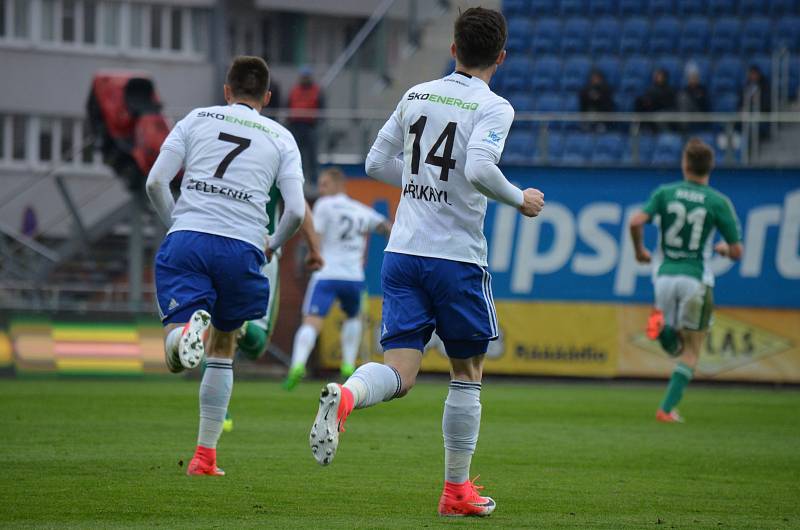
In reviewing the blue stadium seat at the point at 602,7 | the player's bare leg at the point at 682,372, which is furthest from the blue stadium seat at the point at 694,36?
the player's bare leg at the point at 682,372

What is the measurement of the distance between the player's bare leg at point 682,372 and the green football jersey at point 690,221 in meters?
0.64

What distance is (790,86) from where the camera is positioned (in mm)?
23359

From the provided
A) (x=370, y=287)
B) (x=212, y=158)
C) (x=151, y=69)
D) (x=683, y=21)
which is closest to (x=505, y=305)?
(x=370, y=287)

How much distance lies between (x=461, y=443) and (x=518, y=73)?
19504mm

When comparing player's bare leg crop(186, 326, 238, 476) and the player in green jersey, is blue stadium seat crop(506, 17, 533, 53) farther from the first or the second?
player's bare leg crop(186, 326, 238, 476)

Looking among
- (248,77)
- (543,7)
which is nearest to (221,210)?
(248,77)

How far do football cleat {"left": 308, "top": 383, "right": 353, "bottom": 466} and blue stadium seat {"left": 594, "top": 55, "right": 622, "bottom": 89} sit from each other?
1922cm

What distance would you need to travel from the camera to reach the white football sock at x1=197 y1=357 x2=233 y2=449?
8117mm

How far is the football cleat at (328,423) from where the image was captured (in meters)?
5.95

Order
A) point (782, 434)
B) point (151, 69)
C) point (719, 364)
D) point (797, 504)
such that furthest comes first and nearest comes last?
point (151, 69) → point (719, 364) → point (782, 434) → point (797, 504)

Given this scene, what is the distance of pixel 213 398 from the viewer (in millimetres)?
8219

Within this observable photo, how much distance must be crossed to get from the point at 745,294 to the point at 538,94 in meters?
7.57

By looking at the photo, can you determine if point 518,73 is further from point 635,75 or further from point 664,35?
point 664,35

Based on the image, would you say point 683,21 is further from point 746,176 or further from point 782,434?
point 782,434
